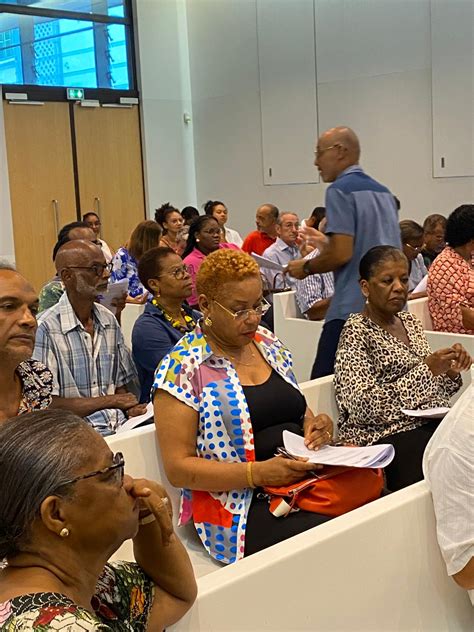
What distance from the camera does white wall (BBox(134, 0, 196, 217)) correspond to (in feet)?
36.4

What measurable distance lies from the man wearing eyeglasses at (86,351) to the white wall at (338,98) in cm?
639

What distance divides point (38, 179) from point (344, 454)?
28.4ft

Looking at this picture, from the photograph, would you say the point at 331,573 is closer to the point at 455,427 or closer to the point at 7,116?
the point at 455,427

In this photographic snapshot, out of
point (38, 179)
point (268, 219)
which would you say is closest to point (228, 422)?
point (268, 219)

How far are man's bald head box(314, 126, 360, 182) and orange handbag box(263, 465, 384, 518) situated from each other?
5.98ft

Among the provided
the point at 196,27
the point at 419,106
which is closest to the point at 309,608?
the point at 419,106

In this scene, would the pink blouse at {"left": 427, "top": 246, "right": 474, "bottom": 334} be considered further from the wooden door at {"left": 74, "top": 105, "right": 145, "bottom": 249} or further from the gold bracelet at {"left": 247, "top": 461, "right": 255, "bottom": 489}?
the wooden door at {"left": 74, "top": 105, "right": 145, "bottom": 249}

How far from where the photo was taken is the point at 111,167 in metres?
11.0

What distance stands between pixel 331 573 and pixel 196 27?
10605mm

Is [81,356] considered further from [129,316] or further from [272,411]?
[129,316]

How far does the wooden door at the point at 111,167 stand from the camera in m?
10.7

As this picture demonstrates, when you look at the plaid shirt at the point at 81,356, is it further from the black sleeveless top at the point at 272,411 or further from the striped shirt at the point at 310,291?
the striped shirt at the point at 310,291

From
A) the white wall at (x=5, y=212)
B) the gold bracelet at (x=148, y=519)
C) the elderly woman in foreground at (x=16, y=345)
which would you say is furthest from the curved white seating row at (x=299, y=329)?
the white wall at (x=5, y=212)

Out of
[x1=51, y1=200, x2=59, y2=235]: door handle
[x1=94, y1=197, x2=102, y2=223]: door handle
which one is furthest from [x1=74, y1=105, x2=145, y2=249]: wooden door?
[x1=51, y1=200, x2=59, y2=235]: door handle
